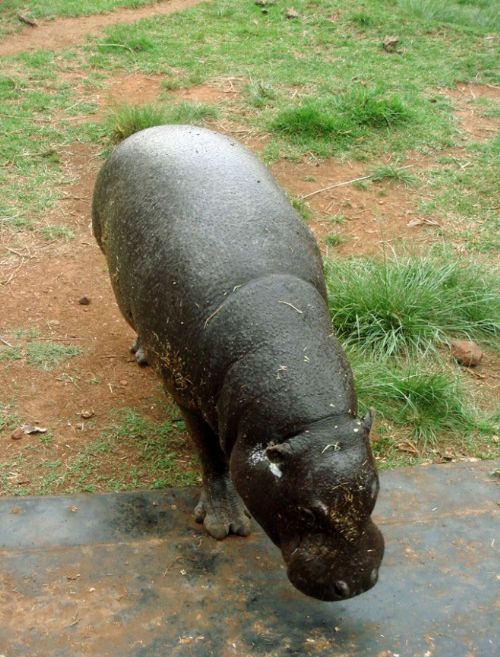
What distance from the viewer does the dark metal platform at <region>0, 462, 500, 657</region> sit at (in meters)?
3.07

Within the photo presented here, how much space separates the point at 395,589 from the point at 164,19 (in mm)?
9276

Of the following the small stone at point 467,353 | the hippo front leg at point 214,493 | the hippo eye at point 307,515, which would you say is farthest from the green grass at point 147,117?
the hippo eye at point 307,515

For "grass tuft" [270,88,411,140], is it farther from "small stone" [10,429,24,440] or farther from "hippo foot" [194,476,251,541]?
"hippo foot" [194,476,251,541]

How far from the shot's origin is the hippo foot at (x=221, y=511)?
3609 mm

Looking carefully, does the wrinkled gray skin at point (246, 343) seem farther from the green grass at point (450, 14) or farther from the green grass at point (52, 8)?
the green grass at point (450, 14)

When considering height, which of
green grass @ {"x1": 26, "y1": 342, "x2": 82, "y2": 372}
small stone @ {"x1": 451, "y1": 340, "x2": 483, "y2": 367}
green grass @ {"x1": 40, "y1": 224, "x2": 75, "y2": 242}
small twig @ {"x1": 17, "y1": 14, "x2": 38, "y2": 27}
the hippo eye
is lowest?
small stone @ {"x1": 451, "y1": 340, "x2": 483, "y2": 367}

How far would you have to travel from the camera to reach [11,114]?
7.89 m

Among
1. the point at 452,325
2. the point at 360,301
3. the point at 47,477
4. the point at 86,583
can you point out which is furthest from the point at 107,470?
the point at 452,325

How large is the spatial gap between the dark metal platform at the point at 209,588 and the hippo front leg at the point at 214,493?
62mm

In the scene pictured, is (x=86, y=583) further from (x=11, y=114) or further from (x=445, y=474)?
(x=11, y=114)

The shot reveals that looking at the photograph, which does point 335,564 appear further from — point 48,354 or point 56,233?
point 56,233

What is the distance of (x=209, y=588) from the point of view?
131 inches

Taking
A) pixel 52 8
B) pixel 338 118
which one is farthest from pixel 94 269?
pixel 52 8

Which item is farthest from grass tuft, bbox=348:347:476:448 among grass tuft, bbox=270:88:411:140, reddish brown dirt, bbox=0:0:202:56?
reddish brown dirt, bbox=0:0:202:56
